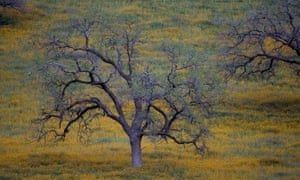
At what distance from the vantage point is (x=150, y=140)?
121 ft

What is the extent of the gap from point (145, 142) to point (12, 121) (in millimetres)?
9375

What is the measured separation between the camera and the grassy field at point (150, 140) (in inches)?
1159

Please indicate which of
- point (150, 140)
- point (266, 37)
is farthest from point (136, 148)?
point (266, 37)

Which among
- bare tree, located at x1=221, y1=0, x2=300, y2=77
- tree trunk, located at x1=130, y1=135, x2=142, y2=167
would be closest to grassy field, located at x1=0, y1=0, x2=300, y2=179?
tree trunk, located at x1=130, y1=135, x2=142, y2=167

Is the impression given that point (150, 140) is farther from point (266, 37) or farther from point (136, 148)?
point (266, 37)

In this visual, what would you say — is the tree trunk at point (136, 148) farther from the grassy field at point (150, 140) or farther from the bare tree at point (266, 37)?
the bare tree at point (266, 37)

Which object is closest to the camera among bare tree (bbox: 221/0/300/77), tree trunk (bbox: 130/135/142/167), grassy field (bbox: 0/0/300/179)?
grassy field (bbox: 0/0/300/179)

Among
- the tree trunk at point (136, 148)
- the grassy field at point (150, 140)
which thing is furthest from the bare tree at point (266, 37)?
the tree trunk at point (136, 148)

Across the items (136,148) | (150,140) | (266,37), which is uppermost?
(266,37)

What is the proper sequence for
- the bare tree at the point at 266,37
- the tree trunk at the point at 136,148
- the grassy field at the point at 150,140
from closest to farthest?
the grassy field at the point at 150,140, the tree trunk at the point at 136,148, the bare tree at the point at 266,37

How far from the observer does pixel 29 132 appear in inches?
1526

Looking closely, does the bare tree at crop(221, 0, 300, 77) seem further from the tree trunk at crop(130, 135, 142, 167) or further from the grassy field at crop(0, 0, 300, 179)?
the tree trunk at crop(130, 135, 142, 167)

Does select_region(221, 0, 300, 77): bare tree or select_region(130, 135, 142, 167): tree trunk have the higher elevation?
select_region(221, 0, 300, 77): bare tree

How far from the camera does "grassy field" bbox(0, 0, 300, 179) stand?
96.6 ft
